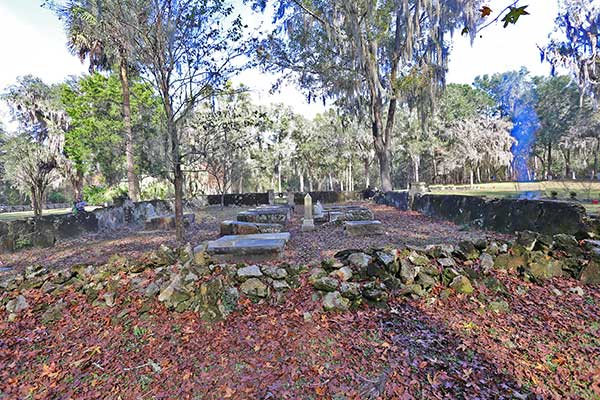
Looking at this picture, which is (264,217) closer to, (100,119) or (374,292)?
(374,292)

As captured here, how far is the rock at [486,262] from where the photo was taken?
4.15 metres

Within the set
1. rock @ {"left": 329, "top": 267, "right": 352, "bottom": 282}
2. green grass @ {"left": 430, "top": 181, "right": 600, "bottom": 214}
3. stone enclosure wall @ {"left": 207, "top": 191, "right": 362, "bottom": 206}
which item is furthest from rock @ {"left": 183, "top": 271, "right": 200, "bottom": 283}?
stone enclosure wall @ {"left": 207, "top": 191, "right": 362, "bottom": 206}

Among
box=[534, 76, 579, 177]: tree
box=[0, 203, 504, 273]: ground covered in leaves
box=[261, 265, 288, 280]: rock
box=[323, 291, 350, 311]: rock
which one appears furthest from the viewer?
box=[534, 76, 579, 177]: tree

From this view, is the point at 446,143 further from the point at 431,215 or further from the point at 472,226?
the point at 472,226

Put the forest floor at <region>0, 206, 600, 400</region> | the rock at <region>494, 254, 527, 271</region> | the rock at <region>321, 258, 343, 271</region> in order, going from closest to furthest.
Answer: the forest floor at <region>0, 206, 600, 400</region>, the rock at <region>321, 258, 343, 271</region>, the rock at <region>494, 254, 527, 271</region>

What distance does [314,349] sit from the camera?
2.89 metres

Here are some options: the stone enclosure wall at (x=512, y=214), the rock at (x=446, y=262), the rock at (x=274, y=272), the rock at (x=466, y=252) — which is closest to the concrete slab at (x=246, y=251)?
the rock at (x=274, y=272)

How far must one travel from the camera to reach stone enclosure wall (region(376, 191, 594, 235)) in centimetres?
566

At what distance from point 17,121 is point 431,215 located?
27975 millimetres

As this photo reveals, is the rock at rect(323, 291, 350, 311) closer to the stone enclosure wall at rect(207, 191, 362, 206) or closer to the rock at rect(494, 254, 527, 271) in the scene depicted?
the rock at rect(494, 254, 527, 271)

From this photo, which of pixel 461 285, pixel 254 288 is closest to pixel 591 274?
pixel 461 285

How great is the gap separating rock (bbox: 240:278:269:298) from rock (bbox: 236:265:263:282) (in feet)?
0.22

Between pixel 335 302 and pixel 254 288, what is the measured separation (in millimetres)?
904

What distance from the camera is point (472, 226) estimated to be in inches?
342
